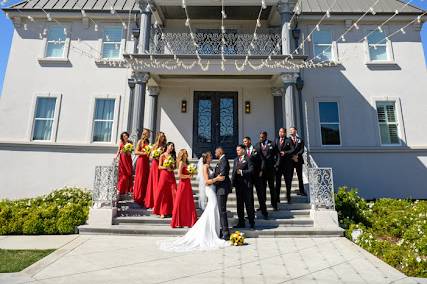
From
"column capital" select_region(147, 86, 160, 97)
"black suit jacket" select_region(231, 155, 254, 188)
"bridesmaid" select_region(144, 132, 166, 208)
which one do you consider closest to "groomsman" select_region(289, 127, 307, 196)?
"black suit jacket" select_region(231, 155, 254, 188)

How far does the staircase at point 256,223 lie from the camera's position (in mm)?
6324

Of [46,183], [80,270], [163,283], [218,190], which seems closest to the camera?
[163,283]

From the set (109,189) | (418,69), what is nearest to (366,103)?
(418,69)

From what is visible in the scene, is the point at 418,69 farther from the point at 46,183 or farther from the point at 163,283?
the point at 46,183

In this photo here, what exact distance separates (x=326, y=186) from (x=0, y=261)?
7.25 metres

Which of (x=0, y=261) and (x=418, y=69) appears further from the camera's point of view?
(x=418, y=69)

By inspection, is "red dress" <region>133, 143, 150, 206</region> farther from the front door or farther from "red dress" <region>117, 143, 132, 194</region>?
the front door

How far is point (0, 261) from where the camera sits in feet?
15.2

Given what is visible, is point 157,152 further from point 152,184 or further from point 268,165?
point 268,165

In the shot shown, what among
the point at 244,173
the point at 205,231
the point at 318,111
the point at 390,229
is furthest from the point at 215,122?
the point at 390,229

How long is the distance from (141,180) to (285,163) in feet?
13.8

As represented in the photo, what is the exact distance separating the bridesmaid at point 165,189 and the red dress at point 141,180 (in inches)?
30.3

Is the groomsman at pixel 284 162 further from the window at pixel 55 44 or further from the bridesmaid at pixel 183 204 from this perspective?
Result: the window at pixel 55 44

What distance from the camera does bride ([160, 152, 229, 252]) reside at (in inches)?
216
